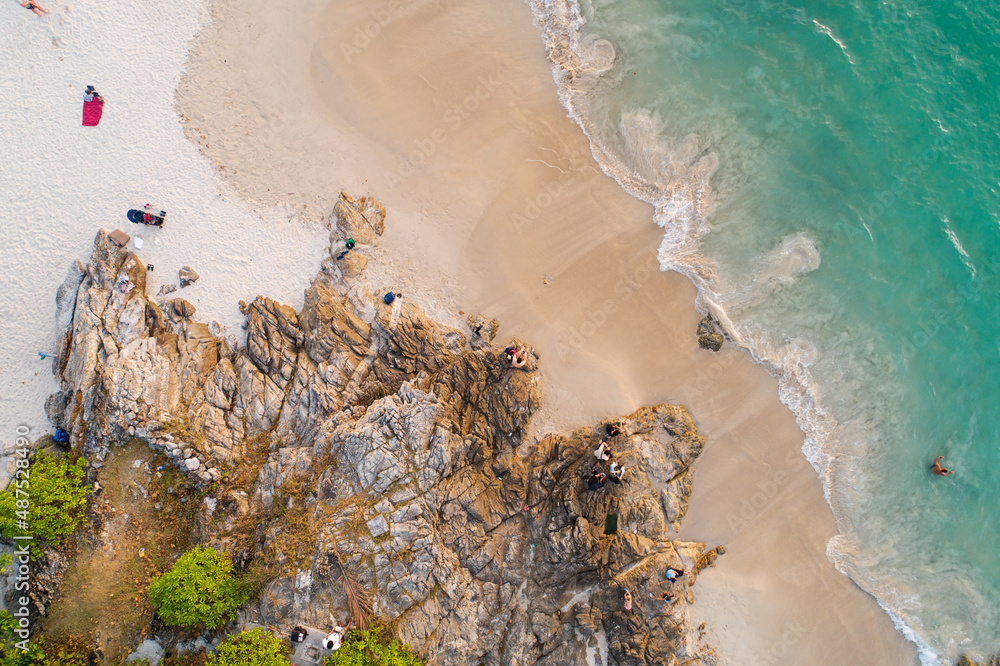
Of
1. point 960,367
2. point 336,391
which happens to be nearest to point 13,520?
point 336,391

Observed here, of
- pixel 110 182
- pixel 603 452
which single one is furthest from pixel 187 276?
pixel 603 452

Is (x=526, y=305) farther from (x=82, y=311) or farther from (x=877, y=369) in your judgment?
(x=82, y=311)

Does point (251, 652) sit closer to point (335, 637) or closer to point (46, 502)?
point (335, 637)

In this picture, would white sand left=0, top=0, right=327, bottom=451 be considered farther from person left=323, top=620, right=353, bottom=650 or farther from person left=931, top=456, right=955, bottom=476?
person left=931, top=456, right=955, bottom=476

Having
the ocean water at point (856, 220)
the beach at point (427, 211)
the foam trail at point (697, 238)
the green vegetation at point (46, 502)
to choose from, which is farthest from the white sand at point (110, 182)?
the ocean water at point (856, 220)

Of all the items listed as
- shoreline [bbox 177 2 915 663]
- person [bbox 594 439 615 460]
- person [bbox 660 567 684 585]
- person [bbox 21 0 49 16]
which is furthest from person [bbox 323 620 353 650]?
person [bbox 21 0 49 16]

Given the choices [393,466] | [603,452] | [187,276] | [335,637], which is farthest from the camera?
[187,276]
